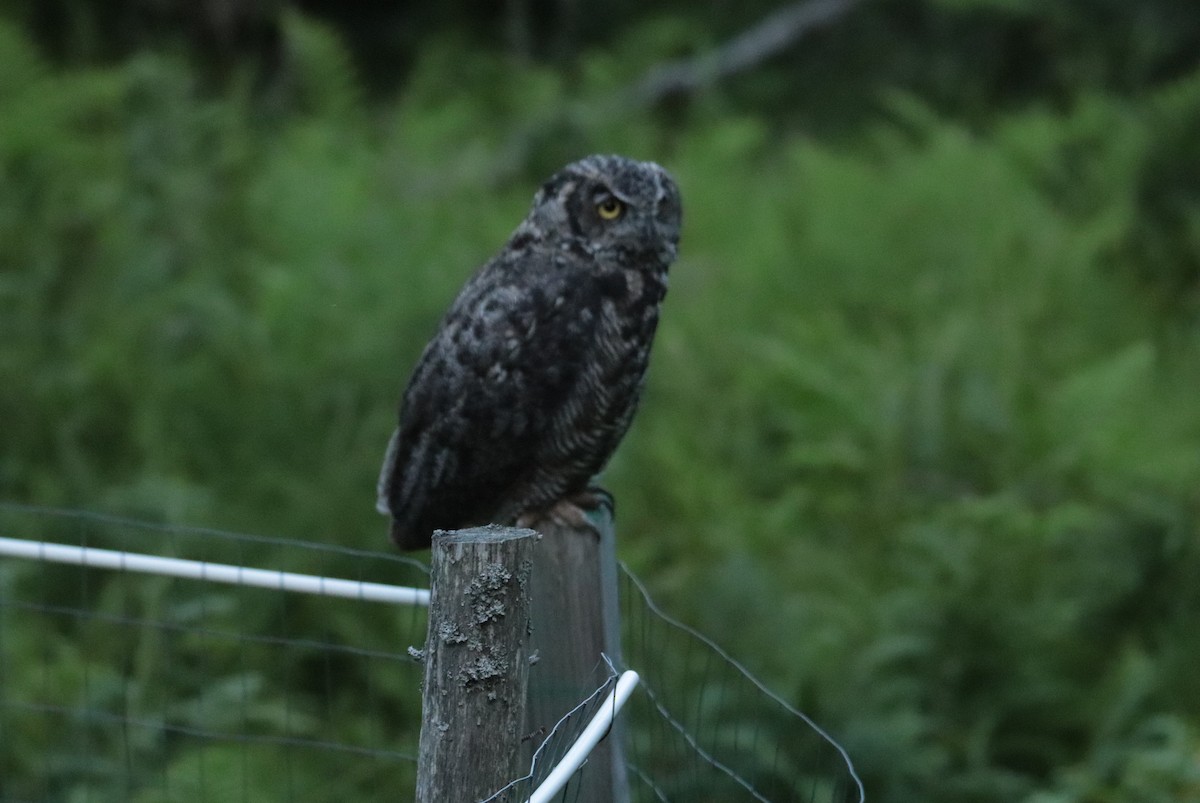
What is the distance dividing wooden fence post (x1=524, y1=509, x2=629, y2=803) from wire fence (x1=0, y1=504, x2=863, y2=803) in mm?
849

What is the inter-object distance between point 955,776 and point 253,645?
2094 millimetres

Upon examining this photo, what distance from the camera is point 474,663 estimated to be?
1.63 meters

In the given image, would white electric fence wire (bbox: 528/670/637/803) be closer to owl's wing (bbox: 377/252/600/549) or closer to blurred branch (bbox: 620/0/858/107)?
owl's wing (bbox: 377/252/600/549)

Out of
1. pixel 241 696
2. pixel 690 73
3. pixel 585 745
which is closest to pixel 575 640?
pixel 585 745

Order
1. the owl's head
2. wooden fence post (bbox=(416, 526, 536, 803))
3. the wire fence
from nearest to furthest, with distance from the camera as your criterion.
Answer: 1. wooden fence post (bbox=(416, 526, 536, 803))
2. the owl's head
3. the wire fence

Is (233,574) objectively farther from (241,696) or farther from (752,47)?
(752,47)

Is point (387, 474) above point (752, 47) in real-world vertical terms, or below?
below

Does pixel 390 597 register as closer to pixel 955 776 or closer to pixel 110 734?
pixel 110 734

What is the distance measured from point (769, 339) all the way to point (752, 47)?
408cm

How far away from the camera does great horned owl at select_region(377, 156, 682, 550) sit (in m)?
2.55

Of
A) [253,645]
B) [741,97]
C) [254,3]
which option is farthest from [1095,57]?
[253,645]

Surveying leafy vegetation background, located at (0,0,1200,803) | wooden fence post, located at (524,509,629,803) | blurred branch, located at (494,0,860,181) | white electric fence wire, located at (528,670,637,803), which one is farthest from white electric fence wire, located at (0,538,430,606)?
blurred branch, located at (494,0,860,181)

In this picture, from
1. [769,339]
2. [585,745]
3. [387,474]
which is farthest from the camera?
[769,339]

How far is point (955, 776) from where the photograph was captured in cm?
Result: 385
